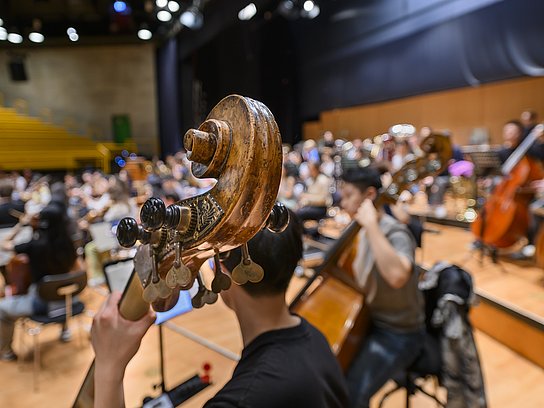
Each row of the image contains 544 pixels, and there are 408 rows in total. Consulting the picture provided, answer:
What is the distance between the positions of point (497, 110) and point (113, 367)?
9.50m

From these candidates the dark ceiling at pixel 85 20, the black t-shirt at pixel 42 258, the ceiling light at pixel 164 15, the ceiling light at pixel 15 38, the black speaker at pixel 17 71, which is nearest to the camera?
the black t-shirt at pixel 42 258

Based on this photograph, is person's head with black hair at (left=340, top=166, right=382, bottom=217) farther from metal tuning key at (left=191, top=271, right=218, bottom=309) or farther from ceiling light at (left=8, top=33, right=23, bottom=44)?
ceiling light at (left=8, top=33, right=23, bottom=44)

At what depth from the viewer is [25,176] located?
30.5 ft

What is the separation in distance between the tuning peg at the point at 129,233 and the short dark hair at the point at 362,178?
1.87 meters

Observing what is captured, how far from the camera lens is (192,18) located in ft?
39.6

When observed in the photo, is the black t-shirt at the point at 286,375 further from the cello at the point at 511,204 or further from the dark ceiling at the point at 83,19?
the dark ceiling at the point at 83,19

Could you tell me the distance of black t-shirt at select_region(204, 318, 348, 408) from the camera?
35.4 inches

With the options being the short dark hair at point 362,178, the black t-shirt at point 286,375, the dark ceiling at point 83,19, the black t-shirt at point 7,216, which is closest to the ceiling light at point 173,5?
the dark ceiling at point 83,19

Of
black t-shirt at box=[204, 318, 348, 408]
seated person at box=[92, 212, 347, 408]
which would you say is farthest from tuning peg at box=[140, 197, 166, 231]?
black t-shirt at box=[204, 318, 348, 408]

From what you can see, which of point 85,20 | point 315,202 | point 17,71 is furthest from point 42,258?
point 85,20

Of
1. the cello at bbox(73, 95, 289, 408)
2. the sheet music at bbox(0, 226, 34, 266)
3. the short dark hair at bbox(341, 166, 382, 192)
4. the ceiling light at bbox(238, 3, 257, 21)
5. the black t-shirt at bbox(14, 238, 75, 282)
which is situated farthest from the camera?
the ceiling light at bbox(238, 3, 257, 21)

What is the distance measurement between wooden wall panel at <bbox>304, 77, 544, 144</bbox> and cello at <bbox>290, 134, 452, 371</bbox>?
716 cm

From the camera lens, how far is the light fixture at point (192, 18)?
1121cm

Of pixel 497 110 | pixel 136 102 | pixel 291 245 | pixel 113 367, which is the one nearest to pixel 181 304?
pixel 291 245
